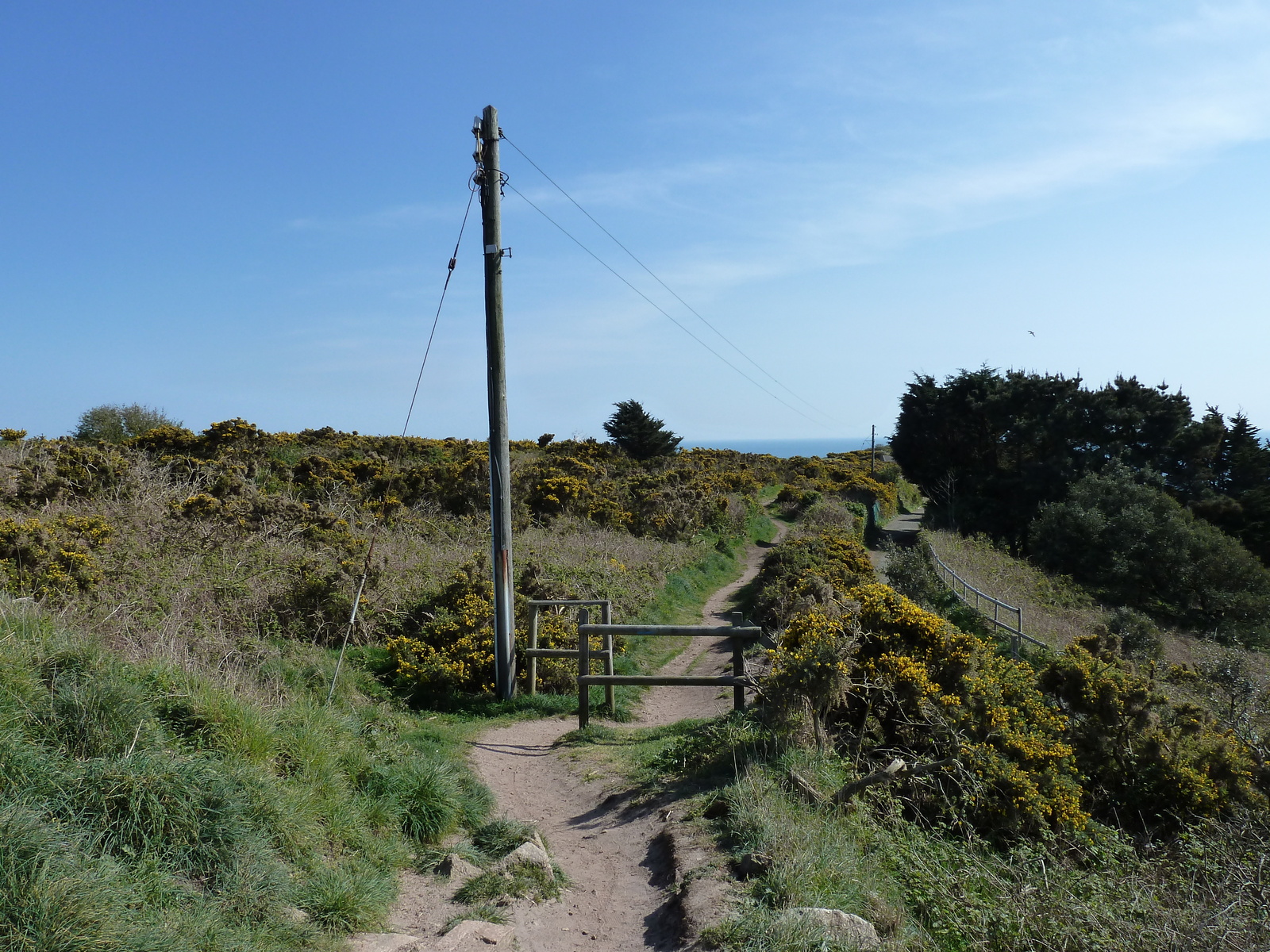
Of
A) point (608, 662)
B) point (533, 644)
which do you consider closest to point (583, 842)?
point (608, 662)

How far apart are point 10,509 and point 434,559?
6641 millimetres

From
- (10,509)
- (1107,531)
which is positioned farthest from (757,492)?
(10,509)

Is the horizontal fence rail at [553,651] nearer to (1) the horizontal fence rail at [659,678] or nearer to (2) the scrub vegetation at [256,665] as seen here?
(2) the scrub vegetation at [256,665]

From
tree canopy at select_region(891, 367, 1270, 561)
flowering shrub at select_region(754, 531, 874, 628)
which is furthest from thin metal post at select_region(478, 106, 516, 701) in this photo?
tree canopy at select_region(891, 367, 1270, 561)

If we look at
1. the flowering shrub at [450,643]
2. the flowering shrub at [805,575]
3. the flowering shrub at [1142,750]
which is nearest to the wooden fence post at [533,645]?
the flowering shrub at [450,643]

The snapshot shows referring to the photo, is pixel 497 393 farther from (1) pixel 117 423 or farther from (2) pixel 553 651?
(1) pixel 117 423

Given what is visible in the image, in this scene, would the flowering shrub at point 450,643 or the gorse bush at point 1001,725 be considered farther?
the flowering shrub at point 450,643

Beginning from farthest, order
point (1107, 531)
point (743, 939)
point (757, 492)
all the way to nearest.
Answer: point (757, 492), point (1107, 531), point (743, 939)

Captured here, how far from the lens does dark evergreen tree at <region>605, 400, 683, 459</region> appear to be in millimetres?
38000

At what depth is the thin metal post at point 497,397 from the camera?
10617 mm

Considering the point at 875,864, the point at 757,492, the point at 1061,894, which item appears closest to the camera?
the point at 1061,894

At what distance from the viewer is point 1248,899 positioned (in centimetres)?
531

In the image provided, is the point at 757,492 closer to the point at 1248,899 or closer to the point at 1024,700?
the point at 1024,700

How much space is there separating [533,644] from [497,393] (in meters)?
3.38
